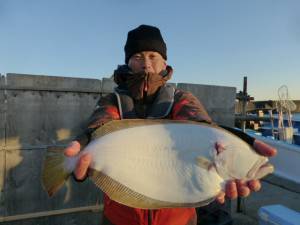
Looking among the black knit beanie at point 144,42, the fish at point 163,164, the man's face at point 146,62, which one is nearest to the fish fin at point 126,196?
the fish at point 163,164

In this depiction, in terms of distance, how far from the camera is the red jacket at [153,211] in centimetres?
227

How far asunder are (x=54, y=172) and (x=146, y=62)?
3.22 ft

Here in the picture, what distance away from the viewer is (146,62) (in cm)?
254

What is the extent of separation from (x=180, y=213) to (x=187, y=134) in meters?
0.62

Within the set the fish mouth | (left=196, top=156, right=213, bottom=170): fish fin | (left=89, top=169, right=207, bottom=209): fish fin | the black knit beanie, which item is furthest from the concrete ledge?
the fish mouth

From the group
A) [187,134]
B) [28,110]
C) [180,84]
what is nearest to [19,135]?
[28,110]

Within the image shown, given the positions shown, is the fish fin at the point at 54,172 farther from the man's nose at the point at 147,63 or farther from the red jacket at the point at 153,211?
the man's nose at the point at 147,63

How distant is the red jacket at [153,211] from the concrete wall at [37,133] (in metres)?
2.26

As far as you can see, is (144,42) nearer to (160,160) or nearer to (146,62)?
Answer: (146,62)

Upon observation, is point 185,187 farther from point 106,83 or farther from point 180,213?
point 106,83

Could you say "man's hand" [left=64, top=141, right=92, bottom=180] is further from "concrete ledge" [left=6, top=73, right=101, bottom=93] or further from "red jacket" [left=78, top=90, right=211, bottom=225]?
"concrete ledge" [left=6, top=73, right=101, bottom=93]

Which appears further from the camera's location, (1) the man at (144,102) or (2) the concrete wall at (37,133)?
(2) the concrete wall at (37,133)

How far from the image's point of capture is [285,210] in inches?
149

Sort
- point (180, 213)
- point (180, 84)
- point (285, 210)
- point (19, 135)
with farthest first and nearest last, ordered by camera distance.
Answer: point (180, 84)
point (19, 135)
point (285, 210)
point (180, 213)
